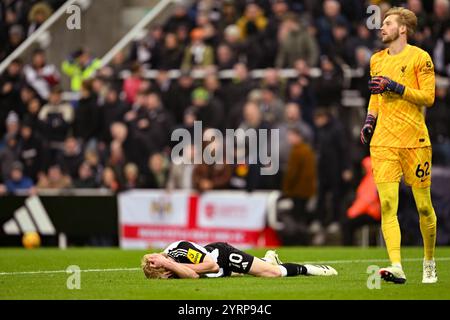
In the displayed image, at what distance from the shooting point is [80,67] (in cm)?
2477

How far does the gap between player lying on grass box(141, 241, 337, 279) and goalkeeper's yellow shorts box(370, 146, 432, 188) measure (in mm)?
1582

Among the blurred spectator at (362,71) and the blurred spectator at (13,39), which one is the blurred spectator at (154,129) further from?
the blurred spectator at (13,39)

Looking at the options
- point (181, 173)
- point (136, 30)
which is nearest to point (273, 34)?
point (181, 173)

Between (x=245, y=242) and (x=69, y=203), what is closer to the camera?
(x=245, y=242)

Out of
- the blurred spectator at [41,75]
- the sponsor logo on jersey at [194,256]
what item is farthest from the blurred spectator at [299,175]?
the sponsor logo on jersey at [194,256]

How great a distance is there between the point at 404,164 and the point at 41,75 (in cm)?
1522

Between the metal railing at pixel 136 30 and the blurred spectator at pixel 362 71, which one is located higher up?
the metal railing at pixel 136 30

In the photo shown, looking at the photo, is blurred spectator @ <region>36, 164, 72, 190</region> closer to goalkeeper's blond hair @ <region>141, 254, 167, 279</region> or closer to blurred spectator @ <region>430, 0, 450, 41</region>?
blurred spectator @ <region>430, 0, 450, 41</region>

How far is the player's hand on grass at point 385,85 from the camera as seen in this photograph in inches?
414

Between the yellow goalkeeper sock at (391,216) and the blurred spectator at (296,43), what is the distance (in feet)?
35.6

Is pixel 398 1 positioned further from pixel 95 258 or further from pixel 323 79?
pixel 95 258
